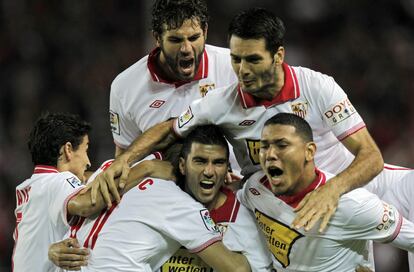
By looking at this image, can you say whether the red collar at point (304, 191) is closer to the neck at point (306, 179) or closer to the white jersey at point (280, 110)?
the neck at point (306, 179)

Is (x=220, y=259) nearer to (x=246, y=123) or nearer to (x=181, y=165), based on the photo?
(x=181, y=165)

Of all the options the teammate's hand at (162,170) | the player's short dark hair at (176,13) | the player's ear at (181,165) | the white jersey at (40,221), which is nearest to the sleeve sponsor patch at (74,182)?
the white jersey at (40,221)

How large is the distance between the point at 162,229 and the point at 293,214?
536 mm

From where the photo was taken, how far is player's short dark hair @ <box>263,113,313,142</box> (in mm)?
3604

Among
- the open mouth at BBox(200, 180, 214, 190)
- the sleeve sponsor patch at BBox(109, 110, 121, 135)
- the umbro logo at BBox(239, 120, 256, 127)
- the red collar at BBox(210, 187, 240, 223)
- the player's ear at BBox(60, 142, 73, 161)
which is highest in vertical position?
the umbro logo at BBox(239, 120, 256, 127)

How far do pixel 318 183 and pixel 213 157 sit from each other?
472 millimetres

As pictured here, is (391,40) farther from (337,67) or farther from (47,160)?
(47,160)

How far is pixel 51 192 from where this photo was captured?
4.09m

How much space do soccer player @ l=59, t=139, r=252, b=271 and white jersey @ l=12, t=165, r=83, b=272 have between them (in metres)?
0.26

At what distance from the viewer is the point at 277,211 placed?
12.3ft

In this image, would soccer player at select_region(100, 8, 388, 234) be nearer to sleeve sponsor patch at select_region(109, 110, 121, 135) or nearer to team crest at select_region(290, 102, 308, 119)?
team crest at select_region(290, 102, 308, 119)

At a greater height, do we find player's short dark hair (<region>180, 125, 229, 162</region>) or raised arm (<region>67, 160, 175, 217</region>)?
player's short dark hair (<region>180, 125, 229, 162</region>)

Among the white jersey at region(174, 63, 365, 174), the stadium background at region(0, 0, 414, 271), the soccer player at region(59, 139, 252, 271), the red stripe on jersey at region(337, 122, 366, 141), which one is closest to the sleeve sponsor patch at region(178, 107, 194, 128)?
the white jersey at region(174, 63, 365, 174)

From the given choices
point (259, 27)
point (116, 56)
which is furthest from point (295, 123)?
point (116, 56)
